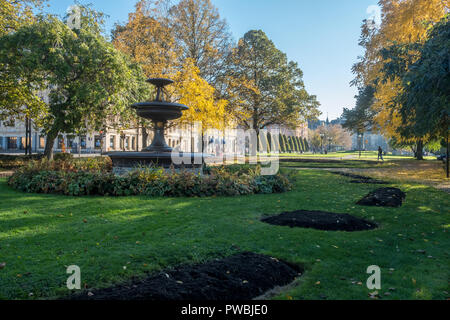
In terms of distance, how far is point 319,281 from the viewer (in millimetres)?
3748

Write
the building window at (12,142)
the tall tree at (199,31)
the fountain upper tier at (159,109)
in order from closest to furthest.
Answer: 1. the fountain upper tier at (159,109)
2. the tall tree at (199,31)
3. the building window at (12,142)

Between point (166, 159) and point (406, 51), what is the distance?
989 centimetres

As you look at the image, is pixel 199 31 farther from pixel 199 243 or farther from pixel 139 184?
pixel 199 243

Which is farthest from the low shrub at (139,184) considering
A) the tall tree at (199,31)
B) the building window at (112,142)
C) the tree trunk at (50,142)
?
the building window at (112,142)

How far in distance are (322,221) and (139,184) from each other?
592cm

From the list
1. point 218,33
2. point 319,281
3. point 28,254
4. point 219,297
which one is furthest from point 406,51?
point 218,33

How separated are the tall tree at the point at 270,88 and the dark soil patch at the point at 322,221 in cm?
2585

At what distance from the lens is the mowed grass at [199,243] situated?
144 inches

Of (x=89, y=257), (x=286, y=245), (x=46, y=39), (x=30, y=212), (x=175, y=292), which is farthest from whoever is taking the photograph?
(x=46, y=39)

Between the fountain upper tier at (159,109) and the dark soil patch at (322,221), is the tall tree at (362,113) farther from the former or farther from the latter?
the dark soil patch at (322,221)

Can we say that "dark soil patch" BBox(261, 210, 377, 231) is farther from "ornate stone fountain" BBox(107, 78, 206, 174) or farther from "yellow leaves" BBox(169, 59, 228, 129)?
"yellow leaves" BBox(169, 59, 228, 129)

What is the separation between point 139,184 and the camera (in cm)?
1002

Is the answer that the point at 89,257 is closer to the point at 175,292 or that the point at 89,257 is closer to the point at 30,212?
the point at 175,292

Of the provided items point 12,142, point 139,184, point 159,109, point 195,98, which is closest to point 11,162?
point 159,109
